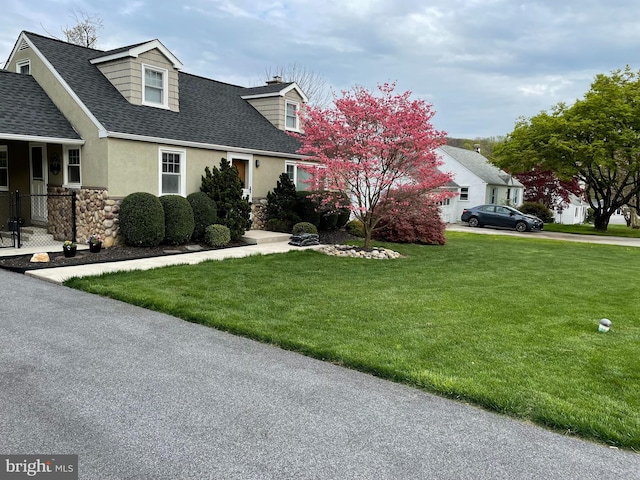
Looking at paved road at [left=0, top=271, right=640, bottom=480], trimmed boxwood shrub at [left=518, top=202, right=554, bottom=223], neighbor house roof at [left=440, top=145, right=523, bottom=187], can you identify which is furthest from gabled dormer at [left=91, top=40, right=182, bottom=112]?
trimmed boxwood shrub at [left=518, top=202, right=554, bottom=223]

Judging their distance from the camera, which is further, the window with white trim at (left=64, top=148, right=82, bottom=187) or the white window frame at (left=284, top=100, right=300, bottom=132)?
the white window frame at (left=284, top=100, right=300, bottom=132)

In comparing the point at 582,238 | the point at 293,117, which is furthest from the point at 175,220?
the point at 582,238

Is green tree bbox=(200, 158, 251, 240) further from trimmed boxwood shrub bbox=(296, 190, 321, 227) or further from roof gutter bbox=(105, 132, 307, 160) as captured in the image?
trimmed boxwood shrub bbox=(296, 190, 321, 227)

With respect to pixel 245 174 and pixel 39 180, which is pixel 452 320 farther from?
pixel 39 180

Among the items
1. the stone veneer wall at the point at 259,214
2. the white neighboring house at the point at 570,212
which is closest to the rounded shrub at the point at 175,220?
the stone veneer wall at the point at 259,214

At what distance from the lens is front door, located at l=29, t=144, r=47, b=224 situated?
12961mm

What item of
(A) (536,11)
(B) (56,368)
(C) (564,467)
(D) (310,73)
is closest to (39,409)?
(B) (56,368)

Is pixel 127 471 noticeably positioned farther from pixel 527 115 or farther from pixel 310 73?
pixel 310 73

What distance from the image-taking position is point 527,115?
1049 inches

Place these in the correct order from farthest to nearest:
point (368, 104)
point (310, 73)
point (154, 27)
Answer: point (310, 73), point (154, 27), point (368, 104)

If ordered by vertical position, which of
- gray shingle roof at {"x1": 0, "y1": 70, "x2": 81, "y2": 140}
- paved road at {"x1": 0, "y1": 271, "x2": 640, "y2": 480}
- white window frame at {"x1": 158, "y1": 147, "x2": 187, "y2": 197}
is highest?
gray shingle roof at {"x1": 0, "y1": 70, "x2": 81, "y2": 140}

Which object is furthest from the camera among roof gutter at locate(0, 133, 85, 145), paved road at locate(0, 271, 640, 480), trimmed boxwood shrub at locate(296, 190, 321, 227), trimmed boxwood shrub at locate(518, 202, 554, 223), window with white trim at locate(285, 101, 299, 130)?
trimmed boxwood shrub at locate(518, 202, 554, 223)

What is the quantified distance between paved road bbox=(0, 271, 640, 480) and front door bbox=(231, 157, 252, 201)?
10983 millimetres

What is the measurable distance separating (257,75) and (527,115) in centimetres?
2129
